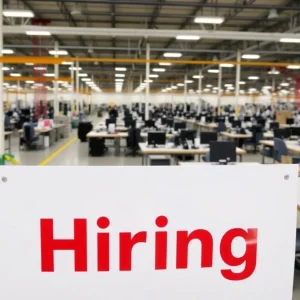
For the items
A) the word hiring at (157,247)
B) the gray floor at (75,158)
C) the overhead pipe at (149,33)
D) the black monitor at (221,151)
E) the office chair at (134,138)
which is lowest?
the gray floor at (75,158)

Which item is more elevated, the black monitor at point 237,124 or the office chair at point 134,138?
the black monitor at point 237,124

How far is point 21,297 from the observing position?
796 millimetres

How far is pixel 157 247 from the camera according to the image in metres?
0.81

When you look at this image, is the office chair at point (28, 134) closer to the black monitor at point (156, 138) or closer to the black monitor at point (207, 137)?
the black monitor at point (156, 138)

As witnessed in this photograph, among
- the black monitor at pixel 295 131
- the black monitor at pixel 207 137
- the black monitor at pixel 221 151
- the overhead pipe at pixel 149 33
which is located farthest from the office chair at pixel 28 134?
the black monitor at pixel 295 131

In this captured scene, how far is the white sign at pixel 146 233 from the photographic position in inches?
31.3

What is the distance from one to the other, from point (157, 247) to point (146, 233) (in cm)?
4

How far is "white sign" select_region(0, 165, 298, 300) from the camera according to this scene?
79 centimetres

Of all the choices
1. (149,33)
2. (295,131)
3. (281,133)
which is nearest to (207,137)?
(281,133)

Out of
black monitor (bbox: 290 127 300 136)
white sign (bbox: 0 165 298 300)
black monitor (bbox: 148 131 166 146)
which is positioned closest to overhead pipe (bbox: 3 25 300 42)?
black monitor (bbox: 290 127 300 136)

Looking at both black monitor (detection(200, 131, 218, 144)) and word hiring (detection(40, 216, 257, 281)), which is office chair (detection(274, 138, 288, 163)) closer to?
black monitor (detection(200, 131, 218, 144))

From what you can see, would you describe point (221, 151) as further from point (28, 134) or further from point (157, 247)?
point (28, 134)

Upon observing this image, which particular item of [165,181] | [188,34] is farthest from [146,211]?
[188,34]

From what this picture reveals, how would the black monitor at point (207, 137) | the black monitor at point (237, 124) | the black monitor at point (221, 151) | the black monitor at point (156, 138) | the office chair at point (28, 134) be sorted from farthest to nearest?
the black monitor at point (237, 124)
the office chair at point (28, 134)
the black monitor at point (207, 137)
the black monitor at point (156, 138)
the black monitor at point (221, 151)
